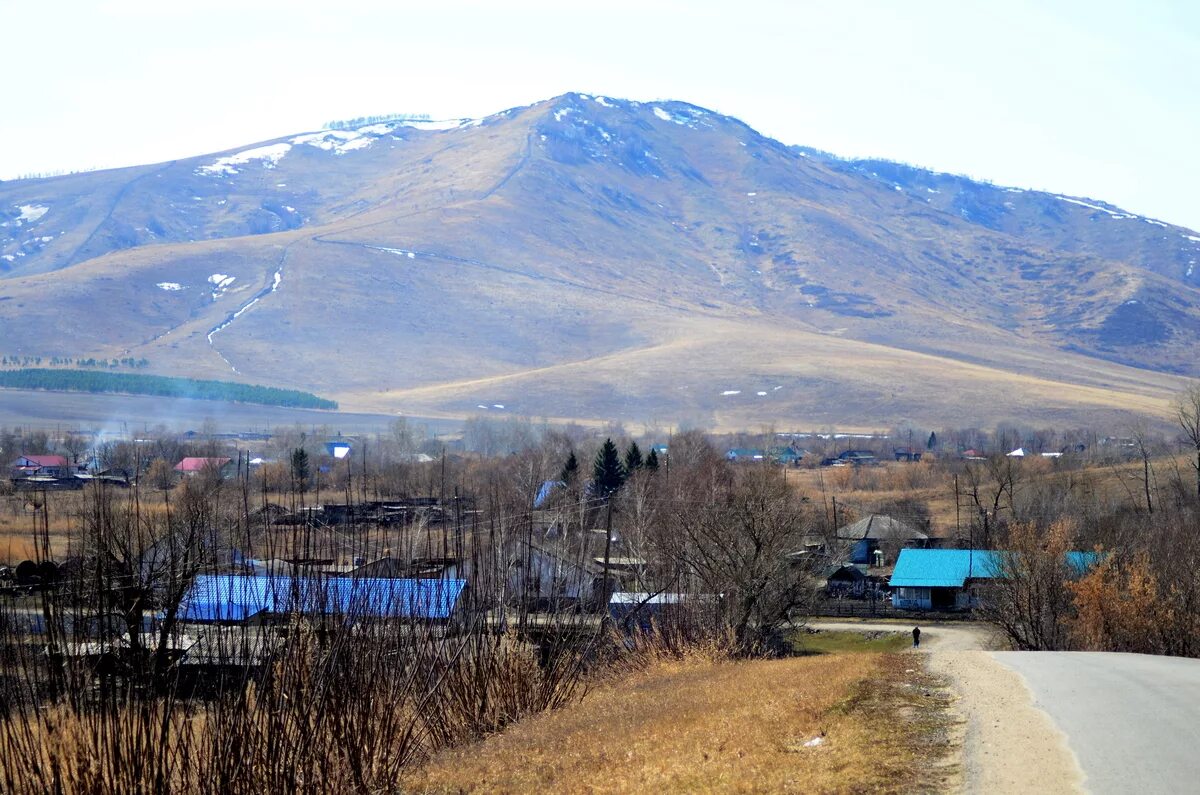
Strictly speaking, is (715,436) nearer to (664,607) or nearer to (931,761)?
(664,607)

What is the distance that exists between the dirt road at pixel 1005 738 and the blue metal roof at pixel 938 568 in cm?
4233

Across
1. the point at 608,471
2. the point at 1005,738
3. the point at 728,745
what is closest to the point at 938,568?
the point at 608,471

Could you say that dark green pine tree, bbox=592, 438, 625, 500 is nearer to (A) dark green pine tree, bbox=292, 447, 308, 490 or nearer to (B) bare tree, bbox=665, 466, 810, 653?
(A) dark green pine tree, bbox=292, 447, 308, 490

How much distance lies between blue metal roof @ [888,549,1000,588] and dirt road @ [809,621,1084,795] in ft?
139

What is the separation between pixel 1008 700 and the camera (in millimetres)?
18750

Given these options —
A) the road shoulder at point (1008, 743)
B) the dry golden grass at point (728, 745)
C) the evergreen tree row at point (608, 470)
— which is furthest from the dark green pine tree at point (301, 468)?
the evergreen tree row at point (608, 470)

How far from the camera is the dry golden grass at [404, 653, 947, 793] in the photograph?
14594mm

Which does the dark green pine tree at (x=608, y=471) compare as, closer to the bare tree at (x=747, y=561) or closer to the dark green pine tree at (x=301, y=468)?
the dark green pine tree at (x=301, y=468)

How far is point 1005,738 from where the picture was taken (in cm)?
1559

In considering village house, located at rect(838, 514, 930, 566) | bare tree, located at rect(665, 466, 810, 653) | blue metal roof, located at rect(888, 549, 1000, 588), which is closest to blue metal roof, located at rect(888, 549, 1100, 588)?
blue metal roof, located at rect(888, 549, 1000, 588)

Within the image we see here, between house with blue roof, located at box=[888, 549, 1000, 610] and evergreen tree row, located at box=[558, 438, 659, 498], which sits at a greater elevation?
evergreen tree row, located at box=[558, 438, 659, 498]

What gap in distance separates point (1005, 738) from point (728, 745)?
3.49 metres

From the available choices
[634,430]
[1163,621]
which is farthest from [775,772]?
[634,430]

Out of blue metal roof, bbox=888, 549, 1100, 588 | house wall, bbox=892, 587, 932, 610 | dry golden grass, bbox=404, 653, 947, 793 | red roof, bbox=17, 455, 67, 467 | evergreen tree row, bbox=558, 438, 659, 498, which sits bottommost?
house wall, bbox=892, 587, 932, 610
